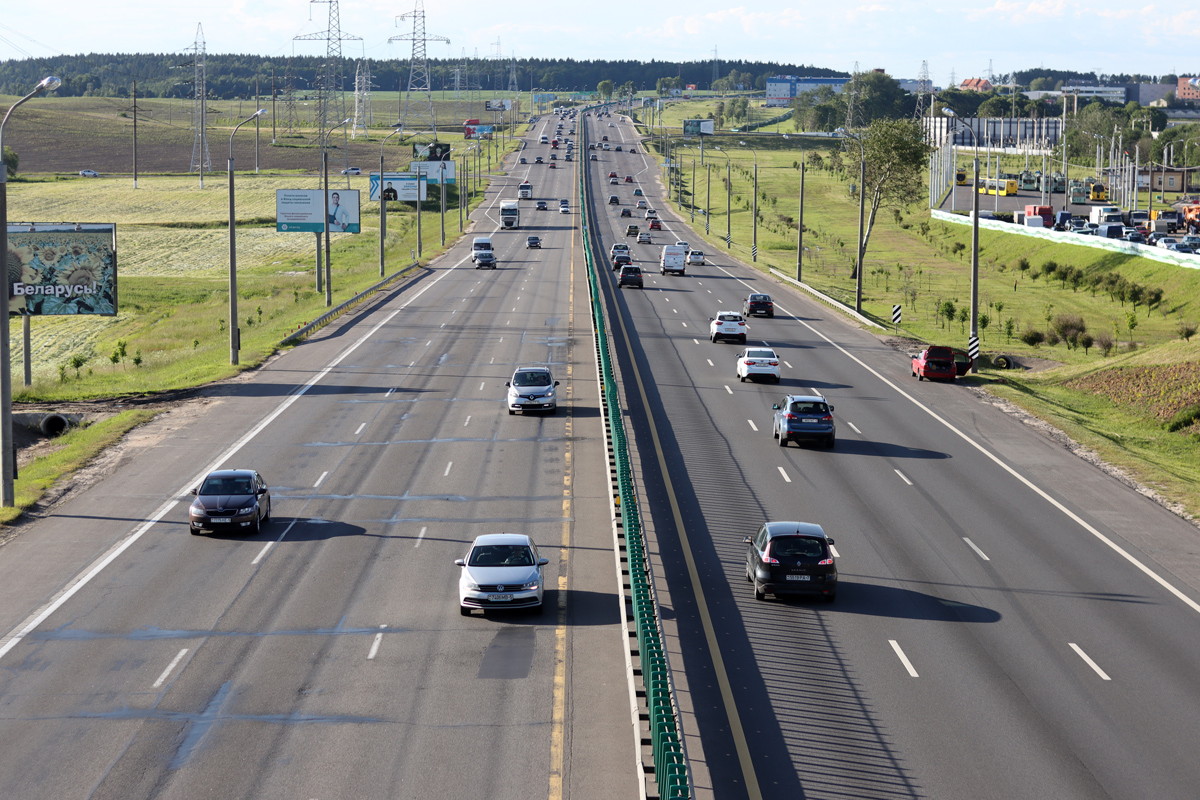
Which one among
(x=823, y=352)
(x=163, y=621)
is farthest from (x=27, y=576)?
(x=823, y=352)

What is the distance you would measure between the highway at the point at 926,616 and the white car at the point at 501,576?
8.14 ft

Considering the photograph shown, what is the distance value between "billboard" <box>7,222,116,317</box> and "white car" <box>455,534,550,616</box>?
3492cm

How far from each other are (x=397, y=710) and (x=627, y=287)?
69.3m

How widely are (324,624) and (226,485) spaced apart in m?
8.00

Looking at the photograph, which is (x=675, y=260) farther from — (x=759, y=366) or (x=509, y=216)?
(x=759, y=366)

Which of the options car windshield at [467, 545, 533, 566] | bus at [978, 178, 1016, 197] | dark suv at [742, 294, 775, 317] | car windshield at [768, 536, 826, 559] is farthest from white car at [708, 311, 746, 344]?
bus at [978, 178, 1016, 197]

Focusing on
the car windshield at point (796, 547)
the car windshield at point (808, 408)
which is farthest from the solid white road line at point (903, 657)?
the car windshield at point (808, 408)

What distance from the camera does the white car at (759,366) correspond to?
5178cm

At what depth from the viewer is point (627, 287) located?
8812 centimetres

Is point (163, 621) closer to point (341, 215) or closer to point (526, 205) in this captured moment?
point (341, 215)

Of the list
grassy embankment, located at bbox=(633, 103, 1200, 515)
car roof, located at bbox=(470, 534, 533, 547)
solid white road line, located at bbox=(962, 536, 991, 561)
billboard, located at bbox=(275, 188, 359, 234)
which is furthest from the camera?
billboard, located at bbox=(275, 188, 359, 234)

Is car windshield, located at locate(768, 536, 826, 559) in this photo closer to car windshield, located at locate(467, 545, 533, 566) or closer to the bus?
car windshield, located at locate(467, 545, 533, 566)

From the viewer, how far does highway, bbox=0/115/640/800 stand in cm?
1802

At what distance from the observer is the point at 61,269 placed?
180 feet
